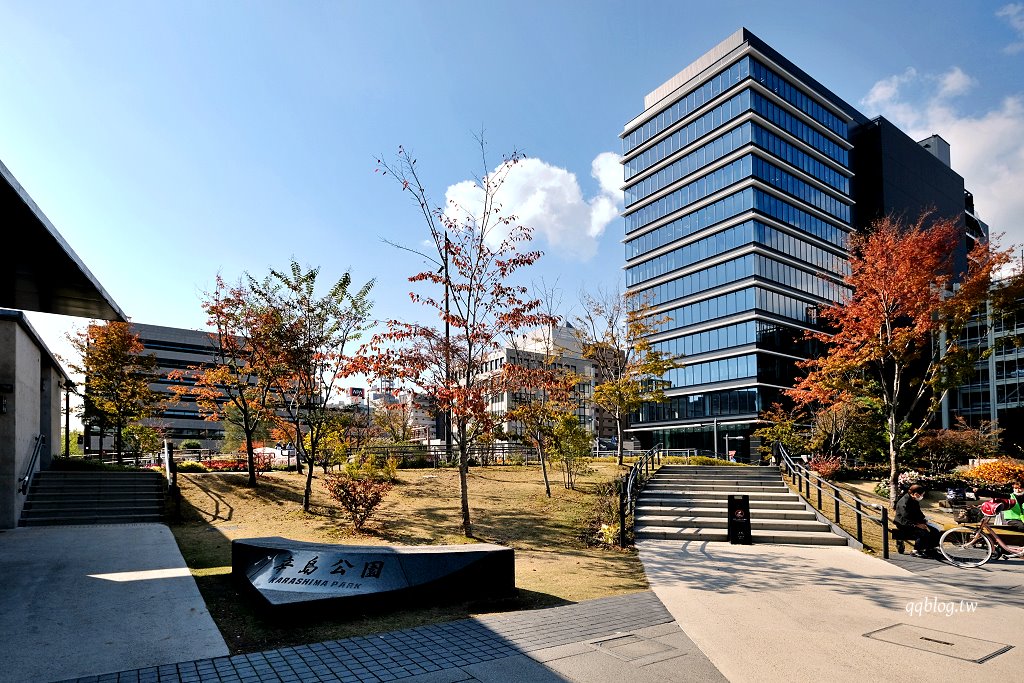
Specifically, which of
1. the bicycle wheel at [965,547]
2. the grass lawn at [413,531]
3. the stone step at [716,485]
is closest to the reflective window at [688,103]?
the grass lawn at [413,531]

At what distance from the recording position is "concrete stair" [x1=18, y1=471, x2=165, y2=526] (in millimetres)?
17578

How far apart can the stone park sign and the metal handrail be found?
12.7 m

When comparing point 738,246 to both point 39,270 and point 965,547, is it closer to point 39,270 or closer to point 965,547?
point 965,547

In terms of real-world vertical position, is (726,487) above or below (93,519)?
above

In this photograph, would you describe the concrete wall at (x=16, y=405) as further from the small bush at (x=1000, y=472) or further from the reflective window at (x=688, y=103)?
the reflective window at (x=688, y=103)

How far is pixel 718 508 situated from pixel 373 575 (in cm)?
1160

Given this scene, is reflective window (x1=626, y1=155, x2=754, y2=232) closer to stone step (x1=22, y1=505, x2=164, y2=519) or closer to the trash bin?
the trash bin

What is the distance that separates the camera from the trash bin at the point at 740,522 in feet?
46.1

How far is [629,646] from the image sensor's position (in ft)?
22.5

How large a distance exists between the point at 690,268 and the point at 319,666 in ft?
199

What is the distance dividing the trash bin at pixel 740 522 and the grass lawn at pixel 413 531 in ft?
9.19

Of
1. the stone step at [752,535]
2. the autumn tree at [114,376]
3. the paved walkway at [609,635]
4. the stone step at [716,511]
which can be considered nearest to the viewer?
the paved walkway at [609,635]

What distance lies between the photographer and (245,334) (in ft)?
74.8

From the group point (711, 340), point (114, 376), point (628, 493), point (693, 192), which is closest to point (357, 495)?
point (628, 493)
